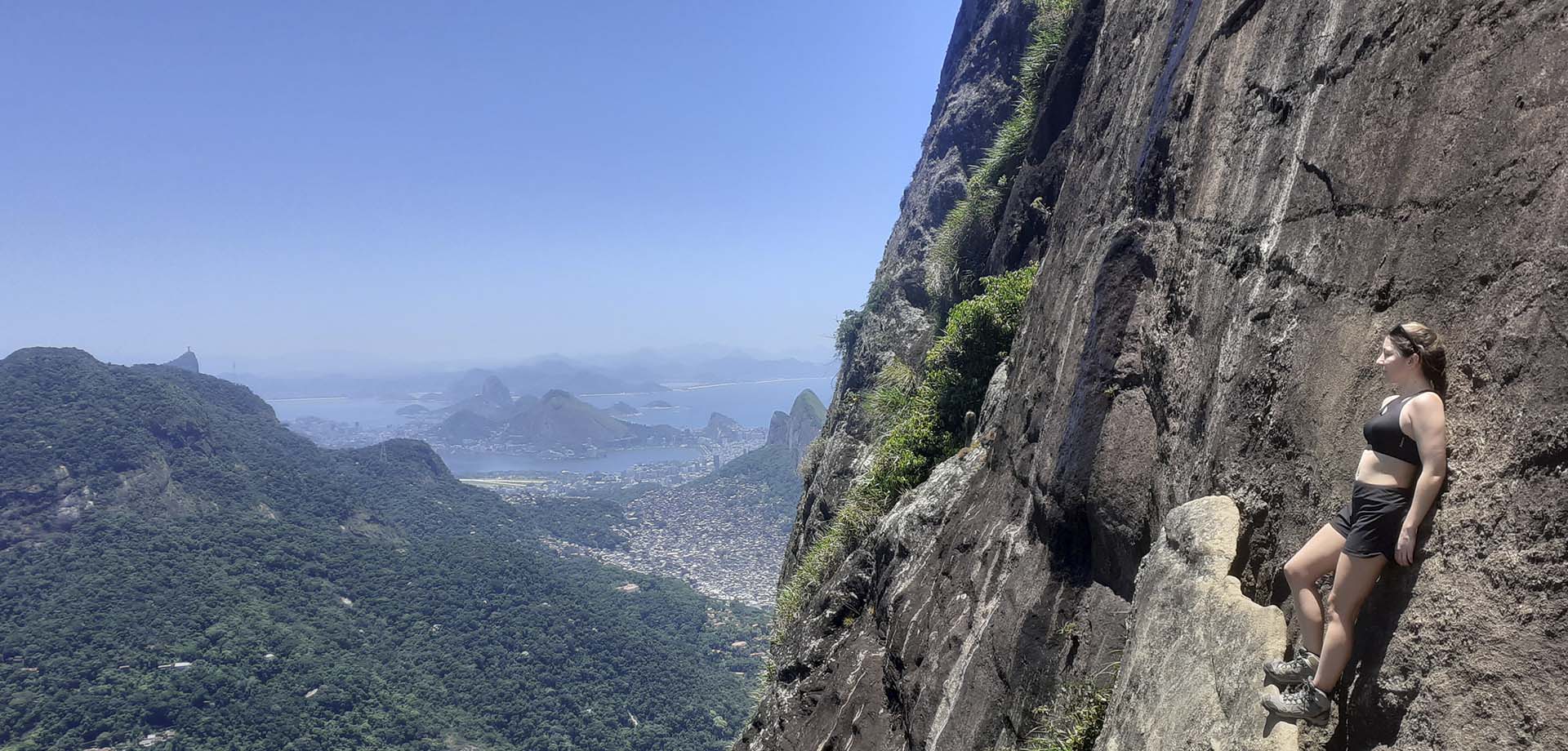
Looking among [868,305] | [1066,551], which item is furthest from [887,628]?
[868,305]

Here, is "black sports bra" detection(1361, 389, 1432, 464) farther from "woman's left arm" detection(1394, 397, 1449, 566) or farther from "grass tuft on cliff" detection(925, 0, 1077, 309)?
"grass tuft on cliff" detection(925, 0, 1077, 309)

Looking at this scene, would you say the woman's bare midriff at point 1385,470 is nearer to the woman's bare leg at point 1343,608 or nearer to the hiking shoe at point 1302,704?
the woman's bare leg at point 1343,608

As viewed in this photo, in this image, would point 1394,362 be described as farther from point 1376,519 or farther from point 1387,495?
point 1376,519

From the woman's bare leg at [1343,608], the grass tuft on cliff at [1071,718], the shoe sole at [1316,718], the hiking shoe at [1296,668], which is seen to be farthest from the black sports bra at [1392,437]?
the grass tuft on cliff at [1071,718]

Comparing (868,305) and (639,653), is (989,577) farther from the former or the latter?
(639,653)

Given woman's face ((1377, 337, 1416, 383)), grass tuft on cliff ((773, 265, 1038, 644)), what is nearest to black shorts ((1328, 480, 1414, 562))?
woman's face ((1377, 337, 1416, 383))

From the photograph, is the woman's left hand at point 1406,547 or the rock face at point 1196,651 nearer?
the woman's left hand at point 1406,547
